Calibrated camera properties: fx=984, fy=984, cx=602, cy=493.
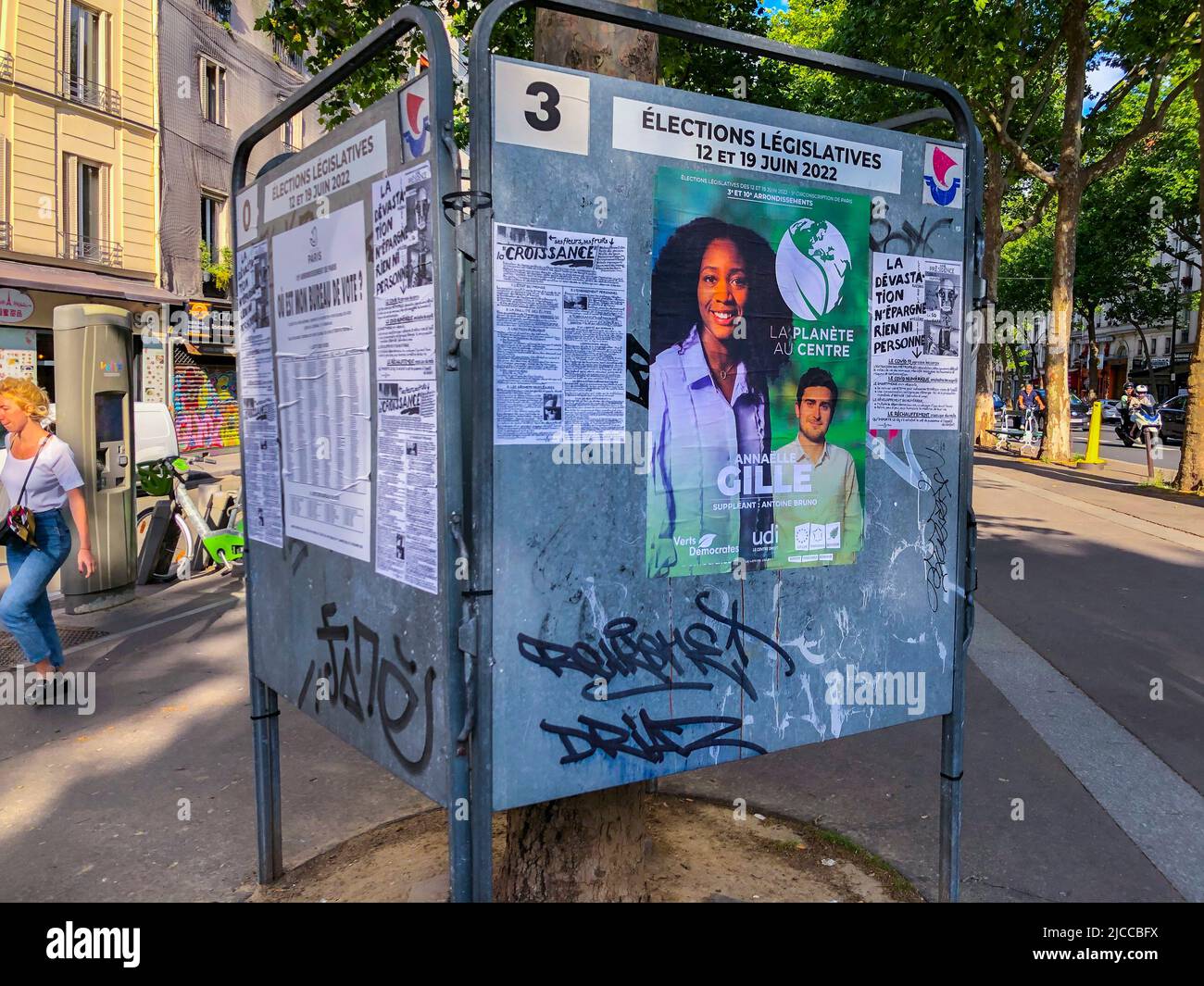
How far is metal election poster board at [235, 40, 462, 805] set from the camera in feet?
7.20

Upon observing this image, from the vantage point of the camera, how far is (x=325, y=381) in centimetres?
271

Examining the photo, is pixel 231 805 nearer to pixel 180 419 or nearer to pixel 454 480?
pixel 454 480

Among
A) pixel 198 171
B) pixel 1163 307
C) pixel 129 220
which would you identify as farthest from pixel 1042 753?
pixel 1163 307

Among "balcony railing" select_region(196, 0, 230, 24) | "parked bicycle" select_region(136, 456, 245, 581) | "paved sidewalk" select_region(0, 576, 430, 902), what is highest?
"balcony railing" select_region(196, 0, 230, 24)

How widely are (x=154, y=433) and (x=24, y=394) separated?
915 cm

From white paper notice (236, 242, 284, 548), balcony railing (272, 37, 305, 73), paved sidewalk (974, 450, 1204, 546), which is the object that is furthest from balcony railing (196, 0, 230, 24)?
white paper notice (236, 242, 284, 548)

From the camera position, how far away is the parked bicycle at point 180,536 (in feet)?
29.6

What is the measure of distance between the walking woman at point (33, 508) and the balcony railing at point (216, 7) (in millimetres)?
22746

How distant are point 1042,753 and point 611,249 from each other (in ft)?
12.3

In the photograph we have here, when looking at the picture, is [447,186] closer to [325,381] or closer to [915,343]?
[325,381]

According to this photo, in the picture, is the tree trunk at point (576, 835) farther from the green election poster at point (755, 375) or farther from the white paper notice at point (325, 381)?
the white paper notice at point (325, 381)

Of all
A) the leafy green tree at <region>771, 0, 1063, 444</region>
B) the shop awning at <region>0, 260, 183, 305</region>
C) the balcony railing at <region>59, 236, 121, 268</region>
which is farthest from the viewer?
the balcony railing at <region>59, 236, 121, 268</region>

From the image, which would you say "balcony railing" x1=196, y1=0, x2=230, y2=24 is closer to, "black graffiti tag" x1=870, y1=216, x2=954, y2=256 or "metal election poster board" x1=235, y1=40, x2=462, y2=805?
"metal election poster board" x1=235, y1=40, x2=462, y2=805

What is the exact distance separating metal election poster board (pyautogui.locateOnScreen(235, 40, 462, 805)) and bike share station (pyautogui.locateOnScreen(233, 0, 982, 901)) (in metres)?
0.01
